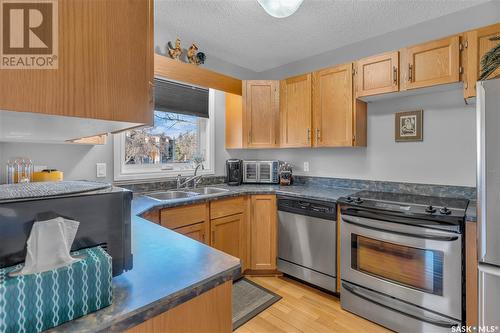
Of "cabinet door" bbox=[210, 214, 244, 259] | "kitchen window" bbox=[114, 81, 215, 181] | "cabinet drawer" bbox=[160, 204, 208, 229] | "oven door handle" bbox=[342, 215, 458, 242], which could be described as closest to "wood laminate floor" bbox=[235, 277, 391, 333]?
"cabinet door" bbox=[210, 214, 244, 259]

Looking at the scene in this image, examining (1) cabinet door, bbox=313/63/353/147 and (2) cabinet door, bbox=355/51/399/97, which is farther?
(1) cabinet door, bbox=313/63/353/147

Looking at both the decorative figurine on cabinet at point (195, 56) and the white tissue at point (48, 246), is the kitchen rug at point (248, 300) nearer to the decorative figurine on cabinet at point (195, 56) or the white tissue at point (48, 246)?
the white tissue at point (48, 246)

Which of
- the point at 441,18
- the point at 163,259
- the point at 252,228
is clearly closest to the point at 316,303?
the point at 252,228

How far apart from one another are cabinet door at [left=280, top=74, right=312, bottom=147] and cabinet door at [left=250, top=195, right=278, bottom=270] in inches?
28.6

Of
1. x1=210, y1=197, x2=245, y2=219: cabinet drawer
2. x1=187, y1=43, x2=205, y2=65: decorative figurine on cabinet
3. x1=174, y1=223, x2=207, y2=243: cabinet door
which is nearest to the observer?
x1=174, y1=223, x2=207, y2=243: cabinet door

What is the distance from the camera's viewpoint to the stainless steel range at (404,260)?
63.9 inches

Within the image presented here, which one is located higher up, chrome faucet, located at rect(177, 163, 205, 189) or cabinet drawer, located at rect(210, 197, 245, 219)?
chrome faucet, located at rect(177, 163, 205, 189)

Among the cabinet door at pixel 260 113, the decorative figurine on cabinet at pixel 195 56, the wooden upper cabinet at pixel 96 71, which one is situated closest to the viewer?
the wooden upper cabinet at pixel 96 71

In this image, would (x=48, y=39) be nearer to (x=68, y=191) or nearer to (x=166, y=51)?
(x=68, y=191)

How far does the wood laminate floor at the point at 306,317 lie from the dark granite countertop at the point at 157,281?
128cm

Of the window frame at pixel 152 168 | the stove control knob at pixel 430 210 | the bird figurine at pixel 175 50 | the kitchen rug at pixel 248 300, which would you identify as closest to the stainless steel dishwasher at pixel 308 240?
the kitchen rug at pixel 248 300

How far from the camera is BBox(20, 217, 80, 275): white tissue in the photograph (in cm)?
52

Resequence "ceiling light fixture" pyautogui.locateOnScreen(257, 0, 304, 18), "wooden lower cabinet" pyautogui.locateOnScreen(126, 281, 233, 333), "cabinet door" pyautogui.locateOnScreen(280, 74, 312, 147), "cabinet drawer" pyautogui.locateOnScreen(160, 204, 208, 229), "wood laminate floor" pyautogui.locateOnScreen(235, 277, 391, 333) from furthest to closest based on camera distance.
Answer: "cabinet door" pyautogui.locateOnScreen(280, 74, 312, 147)
"cabinet drawer" pyautogui.locateOnScreen(160, 204, 208, 229)
"wood laminate floor" pyautogui.locateOnScreen(235, 277, 391, 333)
"ceiling light fixture" pyautogui.locateOnScreen(257, 0, 304, 18)
"wooden lower cabinet" pyautogui.locateOnScreen(126, 281, 233, 333)

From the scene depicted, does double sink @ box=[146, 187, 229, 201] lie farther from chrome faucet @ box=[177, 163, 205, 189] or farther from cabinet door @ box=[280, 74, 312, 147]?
cabinet door @ box=[280, 74, 312, 147]
